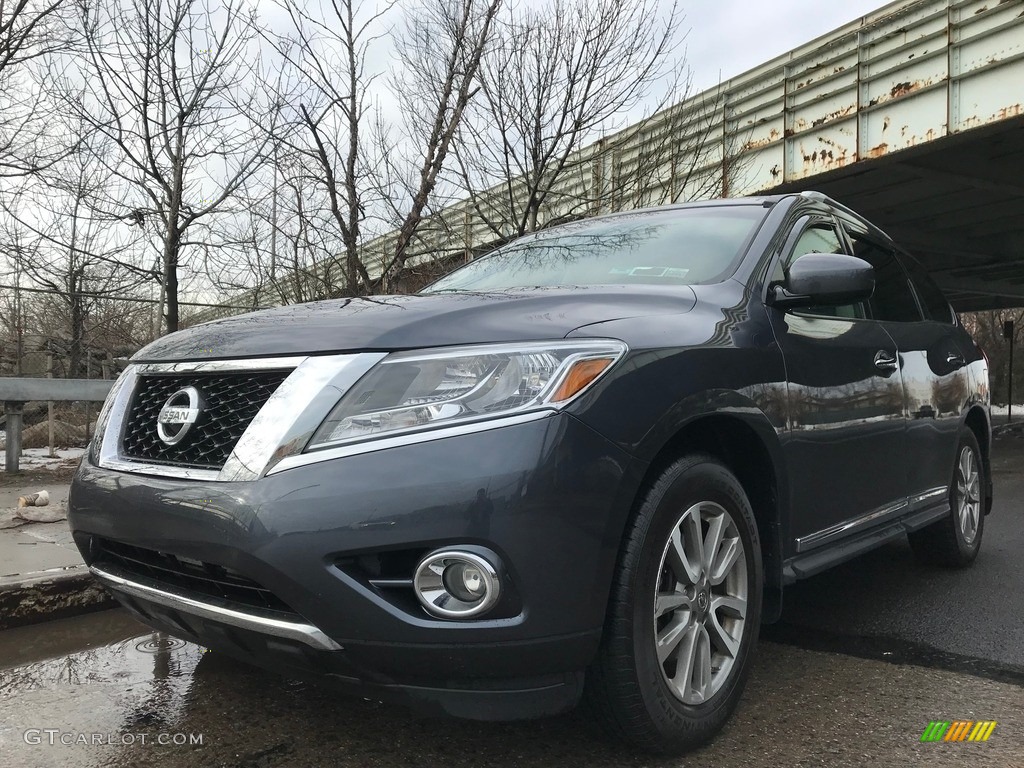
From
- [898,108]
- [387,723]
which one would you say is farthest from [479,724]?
[898,108]

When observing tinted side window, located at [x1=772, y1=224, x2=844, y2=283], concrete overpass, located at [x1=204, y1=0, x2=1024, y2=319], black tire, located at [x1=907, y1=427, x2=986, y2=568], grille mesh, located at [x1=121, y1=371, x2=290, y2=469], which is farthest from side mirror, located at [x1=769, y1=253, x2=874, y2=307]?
concrete overpass, located at [x1=204, y1=0, x2=1024, y2=319]

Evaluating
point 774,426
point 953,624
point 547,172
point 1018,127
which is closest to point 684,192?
point 547,172

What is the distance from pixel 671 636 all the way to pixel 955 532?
112 inches

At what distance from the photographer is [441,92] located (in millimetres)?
7895

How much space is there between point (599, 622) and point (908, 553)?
3.75m

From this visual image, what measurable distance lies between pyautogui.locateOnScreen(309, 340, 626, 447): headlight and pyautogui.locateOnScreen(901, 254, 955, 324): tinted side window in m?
3.03

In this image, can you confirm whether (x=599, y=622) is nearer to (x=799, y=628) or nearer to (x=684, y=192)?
(x=799, y=628)

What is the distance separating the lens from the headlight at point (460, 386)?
6.43 feet

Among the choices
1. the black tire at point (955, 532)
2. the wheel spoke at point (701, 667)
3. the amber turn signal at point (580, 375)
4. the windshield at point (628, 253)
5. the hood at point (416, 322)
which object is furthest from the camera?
the black tire at point (955, 532)

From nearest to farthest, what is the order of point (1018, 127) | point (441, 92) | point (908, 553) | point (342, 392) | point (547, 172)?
point (342, 392) < point (908, 553) < point (441, 92) < point (547, 172) < point (1018, 127)

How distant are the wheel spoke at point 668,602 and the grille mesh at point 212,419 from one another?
1.12 metres

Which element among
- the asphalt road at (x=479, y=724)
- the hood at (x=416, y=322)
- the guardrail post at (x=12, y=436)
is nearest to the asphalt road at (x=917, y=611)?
the asphalt road at (x=479, y=724)

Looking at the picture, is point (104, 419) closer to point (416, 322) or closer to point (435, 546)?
point (416, 322)

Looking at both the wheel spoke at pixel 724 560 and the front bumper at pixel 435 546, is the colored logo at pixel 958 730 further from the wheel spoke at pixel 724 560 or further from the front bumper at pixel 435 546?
the front bumper at pixel 435 546
